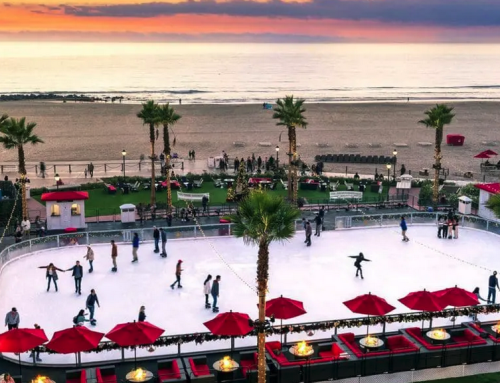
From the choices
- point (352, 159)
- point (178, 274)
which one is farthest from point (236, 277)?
point (352, 159)

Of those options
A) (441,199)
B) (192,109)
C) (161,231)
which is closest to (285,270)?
(161,231)

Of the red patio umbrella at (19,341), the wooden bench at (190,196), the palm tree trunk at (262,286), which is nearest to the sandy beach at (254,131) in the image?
the wooden bench at (190,196)

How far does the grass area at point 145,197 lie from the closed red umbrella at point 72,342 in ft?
71.6

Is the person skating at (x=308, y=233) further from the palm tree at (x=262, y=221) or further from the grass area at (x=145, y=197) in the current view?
the palm tree at (x=262, y=221)

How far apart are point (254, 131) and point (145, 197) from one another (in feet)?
127

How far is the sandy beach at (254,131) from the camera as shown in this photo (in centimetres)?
6681

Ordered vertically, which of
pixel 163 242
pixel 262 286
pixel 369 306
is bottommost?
pixel 369 306

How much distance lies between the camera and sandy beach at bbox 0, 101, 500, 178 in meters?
66.8

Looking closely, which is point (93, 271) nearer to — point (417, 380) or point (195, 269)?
point (195, 269)

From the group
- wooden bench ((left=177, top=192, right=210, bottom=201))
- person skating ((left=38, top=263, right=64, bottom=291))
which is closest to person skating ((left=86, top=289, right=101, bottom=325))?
person skating ((left=38, top=263, right=64, bottom=291))

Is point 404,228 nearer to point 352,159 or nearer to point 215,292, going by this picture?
point 215,292

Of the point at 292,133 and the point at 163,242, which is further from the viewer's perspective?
the point at 292,133

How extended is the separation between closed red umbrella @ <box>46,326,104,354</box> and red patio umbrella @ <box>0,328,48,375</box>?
377 mm

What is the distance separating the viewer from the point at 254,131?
82.4m
